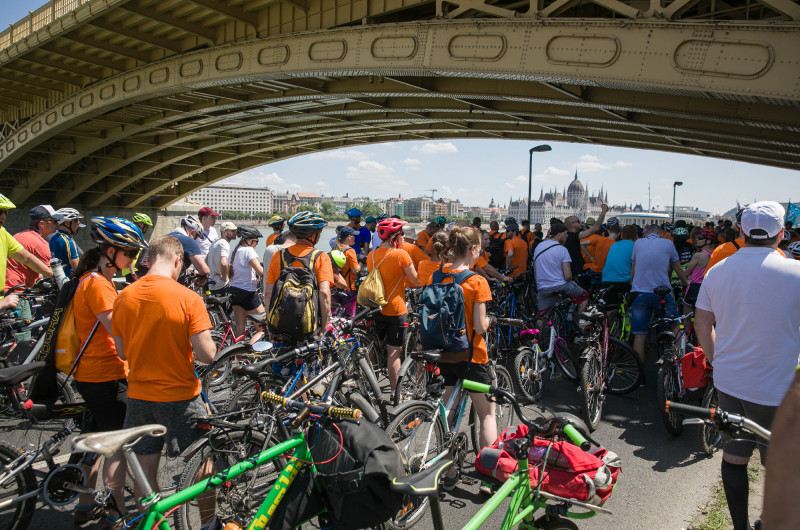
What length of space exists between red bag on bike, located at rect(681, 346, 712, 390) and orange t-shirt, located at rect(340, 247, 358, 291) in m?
4.51

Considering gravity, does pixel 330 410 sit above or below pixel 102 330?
below

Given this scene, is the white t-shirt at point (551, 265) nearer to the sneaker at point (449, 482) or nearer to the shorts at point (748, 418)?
the sneaker at point (449, 482)

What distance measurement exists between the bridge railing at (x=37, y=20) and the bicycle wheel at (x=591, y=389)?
51.1ft

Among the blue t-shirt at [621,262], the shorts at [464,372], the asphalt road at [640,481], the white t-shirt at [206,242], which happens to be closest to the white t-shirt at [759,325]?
the asphalt road at [640,481]

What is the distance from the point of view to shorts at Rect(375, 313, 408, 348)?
5.78 metres

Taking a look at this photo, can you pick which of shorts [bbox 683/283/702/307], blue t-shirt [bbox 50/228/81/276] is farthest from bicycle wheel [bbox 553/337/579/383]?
blue t-shirt [bbox 50/228/81/276]

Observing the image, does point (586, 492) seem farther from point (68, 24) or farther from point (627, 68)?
point (68, 24)

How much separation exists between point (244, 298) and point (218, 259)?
0.89 m

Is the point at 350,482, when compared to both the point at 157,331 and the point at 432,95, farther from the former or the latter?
the point at 432,95

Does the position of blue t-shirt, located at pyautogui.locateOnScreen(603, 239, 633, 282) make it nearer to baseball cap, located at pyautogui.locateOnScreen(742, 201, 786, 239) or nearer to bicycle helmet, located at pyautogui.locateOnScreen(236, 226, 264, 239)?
baseball cap, located at pyautogui.locateOnScreen(742, 201, 786, 239)

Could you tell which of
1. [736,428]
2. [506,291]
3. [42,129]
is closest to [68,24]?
[42,129]

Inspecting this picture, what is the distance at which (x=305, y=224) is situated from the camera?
4.63m

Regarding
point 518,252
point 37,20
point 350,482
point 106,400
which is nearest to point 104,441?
point 350,482

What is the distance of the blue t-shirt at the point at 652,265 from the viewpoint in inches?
265
